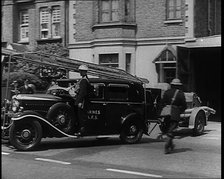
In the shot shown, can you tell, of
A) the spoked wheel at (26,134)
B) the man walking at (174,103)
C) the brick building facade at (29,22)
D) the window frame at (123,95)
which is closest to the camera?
the brick building facade at (29,22)

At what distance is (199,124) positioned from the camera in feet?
31.2

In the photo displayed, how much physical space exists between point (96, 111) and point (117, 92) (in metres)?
0.62

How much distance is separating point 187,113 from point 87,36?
2.95 metres

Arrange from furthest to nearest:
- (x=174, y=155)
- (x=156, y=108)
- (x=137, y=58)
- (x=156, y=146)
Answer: (x=156, y=108) < (x=156, y=146) < (x=137, y=58) < (x=174, y=155)

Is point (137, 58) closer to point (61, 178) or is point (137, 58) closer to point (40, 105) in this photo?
point (40, 105)

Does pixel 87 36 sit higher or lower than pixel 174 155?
higher

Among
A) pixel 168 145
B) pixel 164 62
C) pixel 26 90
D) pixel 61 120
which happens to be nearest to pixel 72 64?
pixel 26 90

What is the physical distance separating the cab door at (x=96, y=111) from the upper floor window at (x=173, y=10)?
219 cm

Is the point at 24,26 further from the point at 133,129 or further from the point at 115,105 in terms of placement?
the point at 133,129

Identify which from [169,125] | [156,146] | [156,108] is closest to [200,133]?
[156,108]

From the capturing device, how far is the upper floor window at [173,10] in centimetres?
552

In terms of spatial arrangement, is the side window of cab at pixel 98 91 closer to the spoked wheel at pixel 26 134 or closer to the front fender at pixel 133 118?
the front fender at pixel 133 118

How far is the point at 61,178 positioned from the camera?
15.6ft

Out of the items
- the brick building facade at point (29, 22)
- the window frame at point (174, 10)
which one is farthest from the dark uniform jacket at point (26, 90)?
the window frame at point (174, 10)
